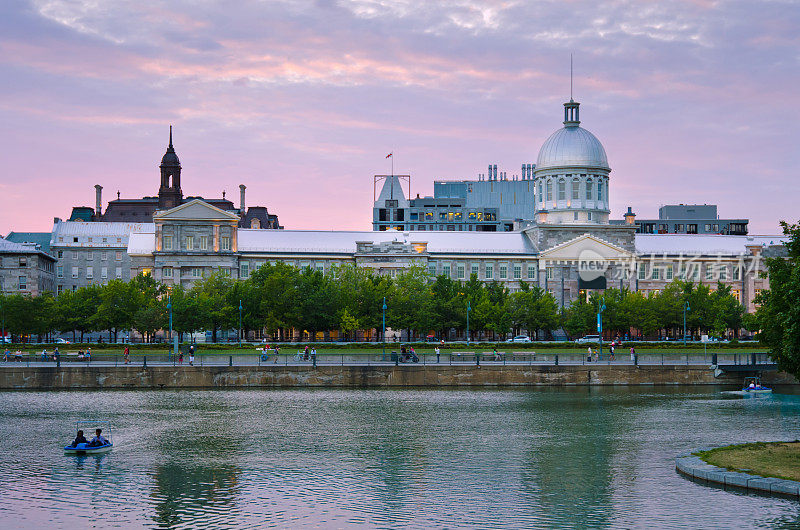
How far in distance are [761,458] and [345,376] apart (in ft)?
132

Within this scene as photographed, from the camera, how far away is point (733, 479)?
33750 mm

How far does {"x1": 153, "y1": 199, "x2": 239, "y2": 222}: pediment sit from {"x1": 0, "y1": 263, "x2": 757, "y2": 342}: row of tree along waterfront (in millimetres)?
12912

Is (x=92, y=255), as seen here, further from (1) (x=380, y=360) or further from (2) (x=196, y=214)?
(1) (x=380, y=360)

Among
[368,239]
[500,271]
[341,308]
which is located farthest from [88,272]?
[500,271]

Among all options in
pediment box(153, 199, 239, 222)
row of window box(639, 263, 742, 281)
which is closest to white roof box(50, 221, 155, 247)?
pediment box(153, 199, 239, 222)

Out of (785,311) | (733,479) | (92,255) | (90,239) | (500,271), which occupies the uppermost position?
(90,239)

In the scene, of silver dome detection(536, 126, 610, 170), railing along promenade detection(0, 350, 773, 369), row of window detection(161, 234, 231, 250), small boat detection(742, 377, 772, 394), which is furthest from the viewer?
silver dome detection(536, 126, 610, 170)

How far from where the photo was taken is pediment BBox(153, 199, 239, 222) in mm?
126750

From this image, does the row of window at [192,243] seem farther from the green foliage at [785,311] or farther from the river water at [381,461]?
the green foliage at [785,311]

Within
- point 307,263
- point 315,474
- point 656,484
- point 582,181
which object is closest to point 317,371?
point 315,474

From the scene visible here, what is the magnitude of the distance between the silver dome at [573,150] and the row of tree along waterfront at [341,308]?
75.8ft

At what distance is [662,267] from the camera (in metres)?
136

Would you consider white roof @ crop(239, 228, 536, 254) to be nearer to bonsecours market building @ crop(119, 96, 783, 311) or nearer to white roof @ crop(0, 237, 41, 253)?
bonsecours market building @ crop(119, 96, 783, 311)

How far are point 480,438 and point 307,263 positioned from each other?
85.6m
